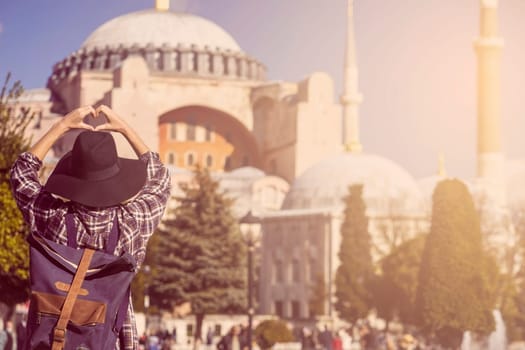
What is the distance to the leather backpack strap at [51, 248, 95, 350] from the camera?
10.0 feet

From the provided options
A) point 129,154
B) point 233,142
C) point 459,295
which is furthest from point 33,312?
point 233,142

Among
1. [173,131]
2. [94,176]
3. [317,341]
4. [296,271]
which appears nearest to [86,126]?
[94,176]

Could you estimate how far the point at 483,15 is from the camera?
50.7 m

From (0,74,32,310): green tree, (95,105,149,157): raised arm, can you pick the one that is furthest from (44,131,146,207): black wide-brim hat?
(0,74,32,310): green tree

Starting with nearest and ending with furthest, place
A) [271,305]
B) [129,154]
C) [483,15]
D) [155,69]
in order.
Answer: [129,154]
[271,305]
[483,15]
[155,69]

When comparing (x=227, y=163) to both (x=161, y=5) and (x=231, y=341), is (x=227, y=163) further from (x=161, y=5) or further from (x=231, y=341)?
(x=231, y=341)

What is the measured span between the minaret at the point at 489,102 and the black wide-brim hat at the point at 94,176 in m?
45.6

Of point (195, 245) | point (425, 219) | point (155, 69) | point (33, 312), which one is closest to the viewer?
point (33, 312)

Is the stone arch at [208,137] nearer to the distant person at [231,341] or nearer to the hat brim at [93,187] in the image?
the distant person at [231,341]

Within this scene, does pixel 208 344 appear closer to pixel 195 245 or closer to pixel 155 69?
pixel 195 245

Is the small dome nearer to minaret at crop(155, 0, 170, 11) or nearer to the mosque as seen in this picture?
the mosque

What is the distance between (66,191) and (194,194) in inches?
1255

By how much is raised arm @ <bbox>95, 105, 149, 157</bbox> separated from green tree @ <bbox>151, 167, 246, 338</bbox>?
1202 inches

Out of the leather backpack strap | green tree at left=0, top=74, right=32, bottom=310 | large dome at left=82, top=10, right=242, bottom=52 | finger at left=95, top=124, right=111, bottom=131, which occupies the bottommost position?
the leather backpack strap
